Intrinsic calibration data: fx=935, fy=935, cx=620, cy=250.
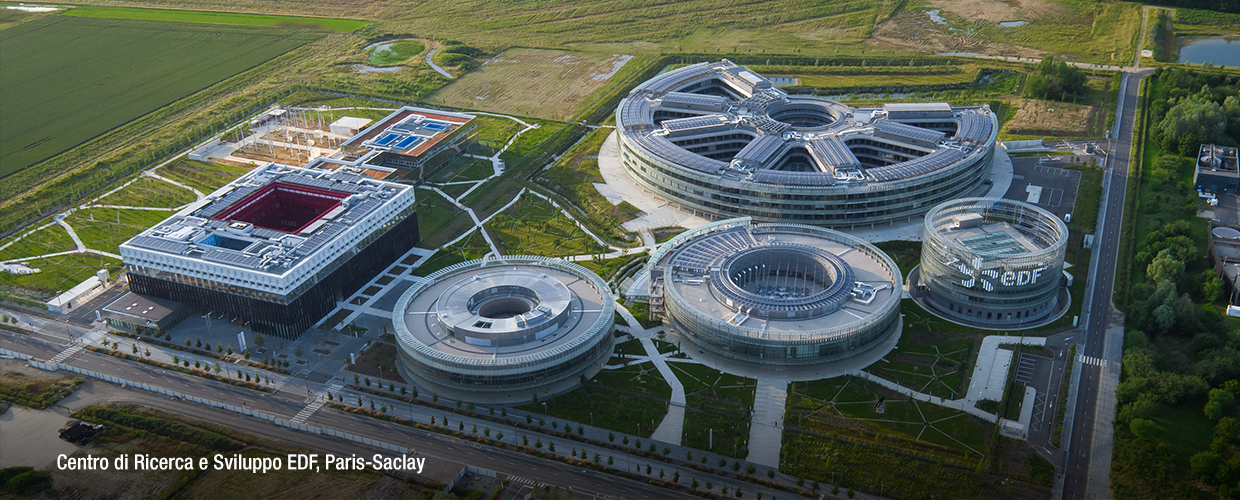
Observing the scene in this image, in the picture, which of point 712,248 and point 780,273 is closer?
point 780,273

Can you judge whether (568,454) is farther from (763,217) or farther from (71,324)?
(71,324)

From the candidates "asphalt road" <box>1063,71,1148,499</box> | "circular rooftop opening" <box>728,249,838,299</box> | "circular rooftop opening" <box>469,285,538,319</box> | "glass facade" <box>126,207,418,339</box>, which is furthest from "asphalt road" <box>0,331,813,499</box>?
"circular rooftop opening" <box>728,249,838,299</box>

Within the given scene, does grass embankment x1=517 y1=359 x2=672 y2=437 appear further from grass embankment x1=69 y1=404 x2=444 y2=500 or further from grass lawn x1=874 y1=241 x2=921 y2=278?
grass lawn x1=874 y1=241 x2=921 y2=278

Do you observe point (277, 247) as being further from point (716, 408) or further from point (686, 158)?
point (686, 158)

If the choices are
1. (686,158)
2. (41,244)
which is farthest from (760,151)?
(41,244)

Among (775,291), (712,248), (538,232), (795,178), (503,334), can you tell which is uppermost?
(795,178)

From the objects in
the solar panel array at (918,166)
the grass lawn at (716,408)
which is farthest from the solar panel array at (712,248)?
the solar panel array at (918,166)

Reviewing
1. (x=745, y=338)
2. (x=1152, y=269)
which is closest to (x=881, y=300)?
(x=745, y=338)
